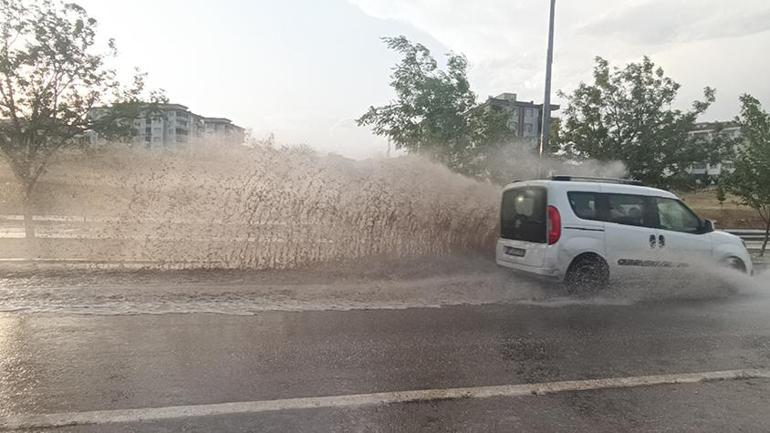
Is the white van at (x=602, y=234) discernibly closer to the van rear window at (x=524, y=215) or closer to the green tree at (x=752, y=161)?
the van rear window at (x=524, y=215)

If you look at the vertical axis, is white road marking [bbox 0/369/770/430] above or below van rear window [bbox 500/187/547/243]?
below

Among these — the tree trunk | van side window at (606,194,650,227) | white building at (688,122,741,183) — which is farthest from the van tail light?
the tree trunk

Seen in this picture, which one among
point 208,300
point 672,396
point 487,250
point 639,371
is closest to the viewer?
point 672,396

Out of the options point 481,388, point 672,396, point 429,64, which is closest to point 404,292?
point 481,388

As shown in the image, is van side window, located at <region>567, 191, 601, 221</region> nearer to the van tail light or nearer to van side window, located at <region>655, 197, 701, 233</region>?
the van tail light

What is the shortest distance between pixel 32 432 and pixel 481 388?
315 centimetres

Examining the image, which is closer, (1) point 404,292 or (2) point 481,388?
(2) point 481,388

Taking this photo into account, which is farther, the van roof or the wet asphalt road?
the van roof

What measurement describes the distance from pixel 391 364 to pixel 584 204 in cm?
476

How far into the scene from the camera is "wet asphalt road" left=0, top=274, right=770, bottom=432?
3.67 metres

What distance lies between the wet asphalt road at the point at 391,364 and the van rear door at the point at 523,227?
4.28ft

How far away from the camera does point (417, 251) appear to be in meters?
10.2

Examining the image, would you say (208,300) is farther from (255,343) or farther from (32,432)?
(32,432)

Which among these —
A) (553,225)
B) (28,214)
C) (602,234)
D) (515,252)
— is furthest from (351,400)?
(28,214)
